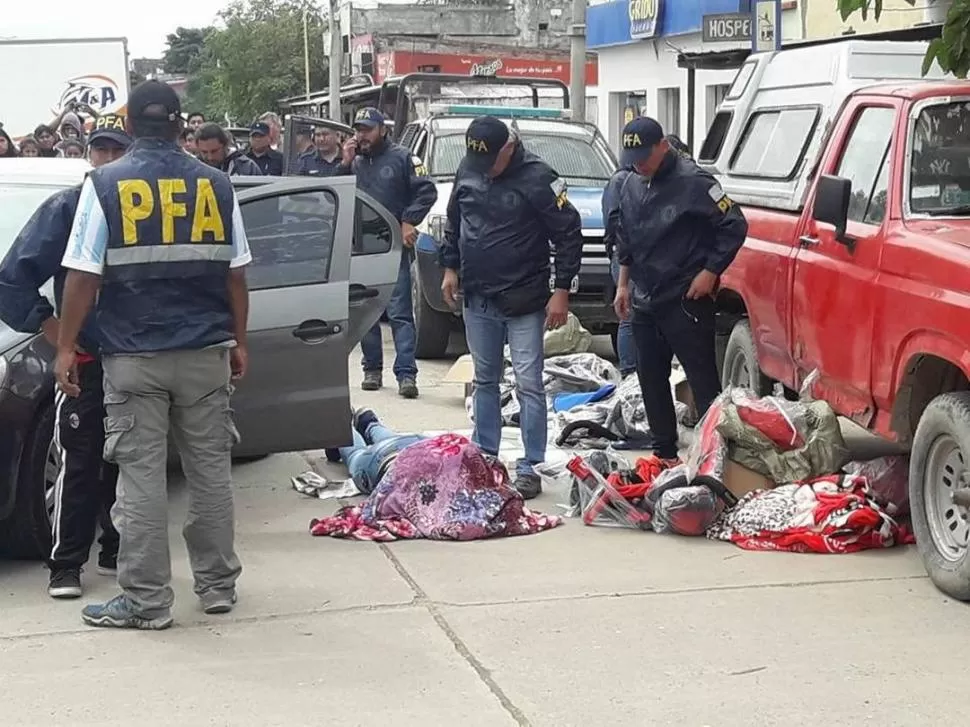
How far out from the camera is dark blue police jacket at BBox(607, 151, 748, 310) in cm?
721

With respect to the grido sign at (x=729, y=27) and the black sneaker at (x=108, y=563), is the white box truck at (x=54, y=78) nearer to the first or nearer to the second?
the grido sign at (x=729, y=27)

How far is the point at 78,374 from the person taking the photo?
18.2 ft

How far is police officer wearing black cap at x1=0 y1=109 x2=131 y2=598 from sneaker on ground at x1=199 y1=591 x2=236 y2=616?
536mm

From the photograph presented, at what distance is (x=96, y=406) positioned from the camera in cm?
562

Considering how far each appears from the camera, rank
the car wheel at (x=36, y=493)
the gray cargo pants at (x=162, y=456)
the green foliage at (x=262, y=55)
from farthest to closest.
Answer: the green foliage at (x=262, y=55), the car wheel at (x=36, y=493), the gray cargo pants at (x=162, y=456)

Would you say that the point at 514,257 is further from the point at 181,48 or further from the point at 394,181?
the point at 181,48

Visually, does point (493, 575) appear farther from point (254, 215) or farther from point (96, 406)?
point (254, 215)

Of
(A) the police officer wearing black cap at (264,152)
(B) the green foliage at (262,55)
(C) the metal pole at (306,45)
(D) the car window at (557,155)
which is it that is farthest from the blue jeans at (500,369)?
(B) the green foliage at (262,55)

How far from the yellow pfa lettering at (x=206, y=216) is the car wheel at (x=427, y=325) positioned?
6410 mm

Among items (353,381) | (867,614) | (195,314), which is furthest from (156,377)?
(353,381)

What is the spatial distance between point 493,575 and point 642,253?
205 cm

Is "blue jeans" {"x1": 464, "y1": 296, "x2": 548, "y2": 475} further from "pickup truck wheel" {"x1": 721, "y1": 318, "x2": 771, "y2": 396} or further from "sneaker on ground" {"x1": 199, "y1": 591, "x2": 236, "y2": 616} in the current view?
"sneaker on ground" {"x1": 199, "y1": 591, "x2": 236, "y2": 616}

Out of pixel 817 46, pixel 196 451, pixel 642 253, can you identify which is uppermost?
pixel 817 46

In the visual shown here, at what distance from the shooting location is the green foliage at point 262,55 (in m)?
60.2
